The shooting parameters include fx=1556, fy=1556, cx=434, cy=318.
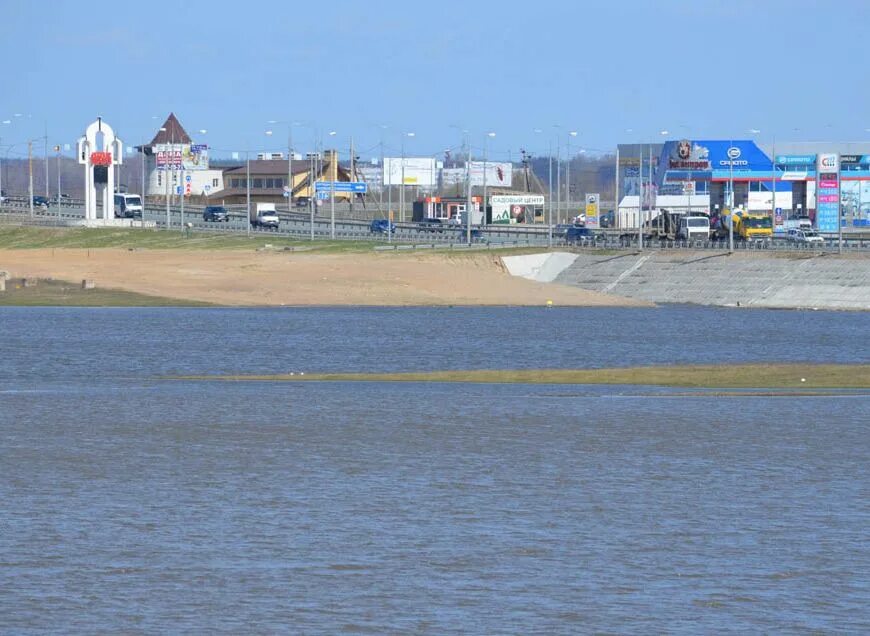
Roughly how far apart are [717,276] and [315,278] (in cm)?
2481

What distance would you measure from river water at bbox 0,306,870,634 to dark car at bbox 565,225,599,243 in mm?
70460

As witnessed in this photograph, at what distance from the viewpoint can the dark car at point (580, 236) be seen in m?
111

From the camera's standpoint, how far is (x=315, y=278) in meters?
93.7

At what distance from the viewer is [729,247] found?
10169 cm

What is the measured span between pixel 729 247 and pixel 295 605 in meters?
89.3

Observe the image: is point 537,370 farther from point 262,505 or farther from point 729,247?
point 729,247

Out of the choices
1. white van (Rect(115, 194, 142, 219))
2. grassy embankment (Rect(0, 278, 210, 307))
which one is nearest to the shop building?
white van (Rect(115, 194, 142, 219))

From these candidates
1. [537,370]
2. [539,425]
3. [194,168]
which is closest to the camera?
[539,425]

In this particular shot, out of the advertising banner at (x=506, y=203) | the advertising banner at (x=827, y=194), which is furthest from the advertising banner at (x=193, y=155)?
the advertising banner at (x=827, y=194)

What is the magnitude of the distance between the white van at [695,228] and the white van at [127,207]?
198 ft

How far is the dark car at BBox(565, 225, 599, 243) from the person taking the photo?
365 ft

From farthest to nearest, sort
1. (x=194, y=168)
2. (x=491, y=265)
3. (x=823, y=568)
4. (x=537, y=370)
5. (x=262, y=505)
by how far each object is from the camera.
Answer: (x=194, y=168) → (x=491, y=265) → (x=537, y=370) → (x=262, y=505) → (x=823, y=568)

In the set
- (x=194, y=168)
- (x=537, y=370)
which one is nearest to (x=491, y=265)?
(x=537, y=370)

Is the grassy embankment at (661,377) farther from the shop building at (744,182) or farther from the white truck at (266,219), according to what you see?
the shop building at (744,182)
